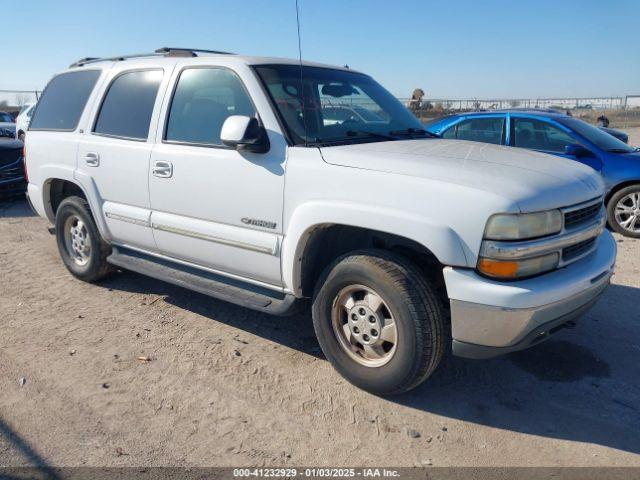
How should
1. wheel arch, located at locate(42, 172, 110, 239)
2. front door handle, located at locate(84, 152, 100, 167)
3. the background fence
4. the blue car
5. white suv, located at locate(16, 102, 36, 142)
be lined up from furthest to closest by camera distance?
the background fence
white suv, located at locate(16, 102, 36, 142)
the blue car
wheel arch, located at locate(42, 172, 110, 239)
front door handle, located at locate(84, 152, 100, 167)

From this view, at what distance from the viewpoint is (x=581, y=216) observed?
124 inches

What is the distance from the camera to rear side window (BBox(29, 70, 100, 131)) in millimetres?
5059

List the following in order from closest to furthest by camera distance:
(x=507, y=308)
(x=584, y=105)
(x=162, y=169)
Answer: (x=507, y=308)
(x=162, y=169)
(x=584, y=105)

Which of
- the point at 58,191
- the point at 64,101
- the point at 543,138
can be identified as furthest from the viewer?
the point at 543,138

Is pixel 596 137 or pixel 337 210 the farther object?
pixel 596 137

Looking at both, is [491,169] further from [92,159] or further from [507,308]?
[92,159]

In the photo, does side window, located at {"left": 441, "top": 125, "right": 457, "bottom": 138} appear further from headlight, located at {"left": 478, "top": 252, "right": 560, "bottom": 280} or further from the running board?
headlight, located at {"left": 478, "top": 252, "right": 560, "bottom": 280}

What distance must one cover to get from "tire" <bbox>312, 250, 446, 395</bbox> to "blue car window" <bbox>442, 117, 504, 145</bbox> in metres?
4.96

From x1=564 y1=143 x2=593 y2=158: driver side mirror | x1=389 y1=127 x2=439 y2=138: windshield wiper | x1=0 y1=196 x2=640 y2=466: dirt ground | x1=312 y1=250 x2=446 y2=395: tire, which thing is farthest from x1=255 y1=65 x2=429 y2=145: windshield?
x1=564 y1=143 x2=593 y2=158: driver side mirror

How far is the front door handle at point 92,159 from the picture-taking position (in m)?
4.68

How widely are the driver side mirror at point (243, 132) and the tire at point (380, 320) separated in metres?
0.93

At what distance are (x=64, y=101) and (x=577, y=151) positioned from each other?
6.13 m

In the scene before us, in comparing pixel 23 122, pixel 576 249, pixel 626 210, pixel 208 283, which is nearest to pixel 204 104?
pixel 208 283

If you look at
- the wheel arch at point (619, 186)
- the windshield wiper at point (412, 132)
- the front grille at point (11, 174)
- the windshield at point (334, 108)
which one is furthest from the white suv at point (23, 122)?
the wheel arch at point (619, 186)
